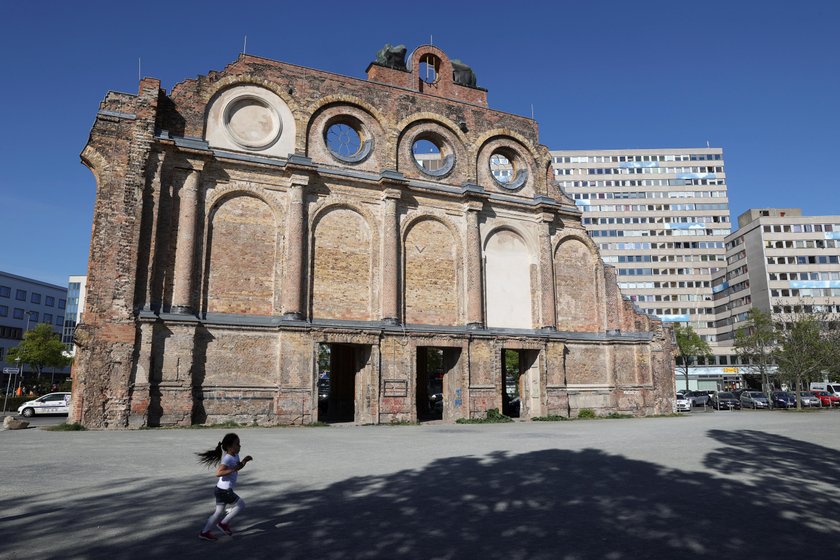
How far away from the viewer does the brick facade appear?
1880 centimetres

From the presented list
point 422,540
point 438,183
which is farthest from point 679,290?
point 422,540

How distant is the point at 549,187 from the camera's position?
1104 inches

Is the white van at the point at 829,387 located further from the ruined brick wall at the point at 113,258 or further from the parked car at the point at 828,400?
the ruined brick wall at the point at 113,258

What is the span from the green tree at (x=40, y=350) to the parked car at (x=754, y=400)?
5491cm

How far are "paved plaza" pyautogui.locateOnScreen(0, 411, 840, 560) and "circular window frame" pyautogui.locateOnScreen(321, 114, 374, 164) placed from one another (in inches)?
517

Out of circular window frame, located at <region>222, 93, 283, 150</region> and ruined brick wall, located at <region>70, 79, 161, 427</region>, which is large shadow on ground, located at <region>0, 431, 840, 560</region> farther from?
circular window frame, located at <region>222, 93, 283, 150</region>

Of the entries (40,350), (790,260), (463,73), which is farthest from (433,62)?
(790,260)

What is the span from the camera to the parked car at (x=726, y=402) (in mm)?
41481

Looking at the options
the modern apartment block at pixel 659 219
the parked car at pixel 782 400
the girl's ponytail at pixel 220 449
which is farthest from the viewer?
the modern apartment block at pixel 659 219

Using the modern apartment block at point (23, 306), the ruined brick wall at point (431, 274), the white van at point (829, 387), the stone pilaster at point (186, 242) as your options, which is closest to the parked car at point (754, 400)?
the white van at point (829, 387)

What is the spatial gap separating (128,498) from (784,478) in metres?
10.0

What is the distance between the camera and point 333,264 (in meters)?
22.3

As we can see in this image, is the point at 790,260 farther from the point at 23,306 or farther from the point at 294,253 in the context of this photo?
the point at 23,306

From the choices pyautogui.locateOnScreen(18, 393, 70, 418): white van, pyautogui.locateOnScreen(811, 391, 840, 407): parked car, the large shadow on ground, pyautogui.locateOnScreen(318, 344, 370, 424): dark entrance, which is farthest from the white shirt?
pyautogui.locateOnScreen(811, 391, 840, 407): parked car
